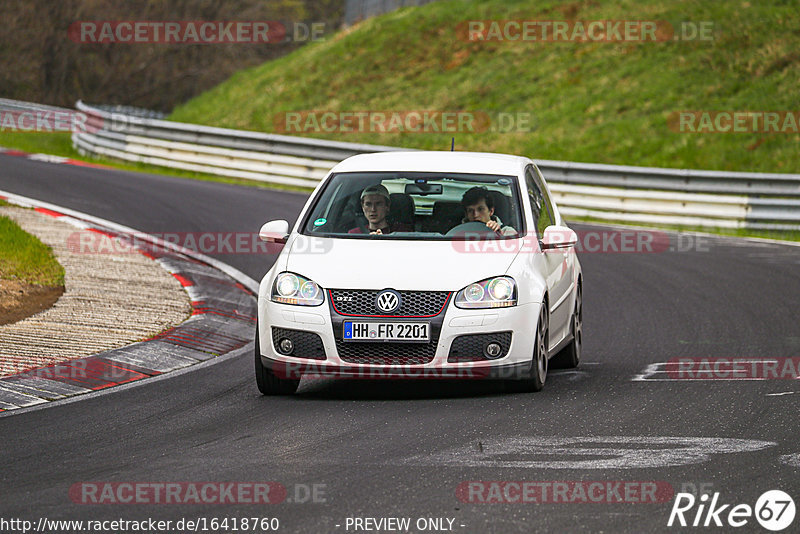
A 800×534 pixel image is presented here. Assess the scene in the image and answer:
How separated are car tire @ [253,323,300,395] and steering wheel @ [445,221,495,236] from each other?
5.07 ft

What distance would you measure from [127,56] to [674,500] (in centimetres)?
5210

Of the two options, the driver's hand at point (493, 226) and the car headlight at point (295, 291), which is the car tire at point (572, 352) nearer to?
the driver's hand at point (493, 226)

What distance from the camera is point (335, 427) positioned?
734cm

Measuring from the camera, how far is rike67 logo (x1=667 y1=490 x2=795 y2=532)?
5270 mm

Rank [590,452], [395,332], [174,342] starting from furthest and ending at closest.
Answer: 1. [174,342]
2. [395,332]
3. [590,452]

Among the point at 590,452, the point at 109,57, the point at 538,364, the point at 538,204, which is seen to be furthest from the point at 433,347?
the point at 109,57

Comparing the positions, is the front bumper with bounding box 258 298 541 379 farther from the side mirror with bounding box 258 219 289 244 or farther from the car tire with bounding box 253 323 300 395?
the side mirror with bounding box 258 219 289 244

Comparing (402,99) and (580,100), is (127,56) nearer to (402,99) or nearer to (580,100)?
(402,99)

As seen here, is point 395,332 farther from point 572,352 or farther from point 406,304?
point 572,352

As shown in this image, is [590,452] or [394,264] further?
[394,264]

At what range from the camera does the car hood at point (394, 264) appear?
812 cm

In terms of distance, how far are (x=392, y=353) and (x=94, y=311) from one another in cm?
425

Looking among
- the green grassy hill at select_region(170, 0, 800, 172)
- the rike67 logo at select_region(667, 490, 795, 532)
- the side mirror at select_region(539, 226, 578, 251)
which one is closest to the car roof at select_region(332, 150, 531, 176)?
the side mirror at select_region(539, 226, 578, 251)

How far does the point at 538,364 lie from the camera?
8.43 metres
